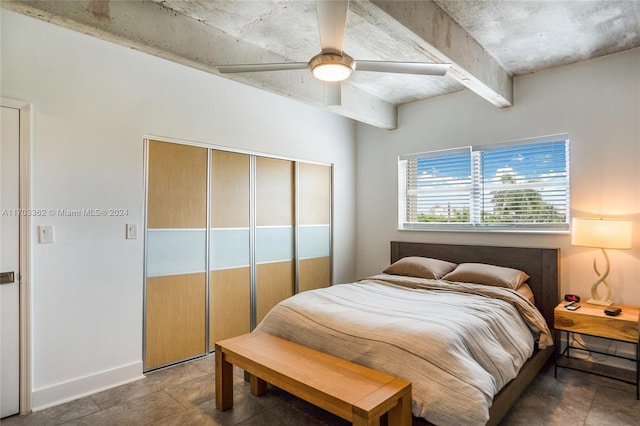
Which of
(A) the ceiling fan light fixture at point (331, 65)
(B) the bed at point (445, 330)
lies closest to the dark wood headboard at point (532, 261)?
(B) the bed at point (445, 330)

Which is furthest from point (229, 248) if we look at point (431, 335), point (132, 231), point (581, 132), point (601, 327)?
point (581, 132)

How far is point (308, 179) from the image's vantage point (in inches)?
172

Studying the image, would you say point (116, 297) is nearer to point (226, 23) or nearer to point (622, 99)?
point (226, 23)

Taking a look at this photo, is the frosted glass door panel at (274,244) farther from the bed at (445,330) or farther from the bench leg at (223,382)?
the bench leg at (223,382)

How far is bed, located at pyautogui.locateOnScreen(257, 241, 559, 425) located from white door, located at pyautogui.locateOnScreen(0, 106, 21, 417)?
161cm

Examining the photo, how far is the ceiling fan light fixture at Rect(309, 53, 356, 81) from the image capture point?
6.30ft

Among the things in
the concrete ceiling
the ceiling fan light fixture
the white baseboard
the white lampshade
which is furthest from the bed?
the concrete ceiling

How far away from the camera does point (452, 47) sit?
8.50ft

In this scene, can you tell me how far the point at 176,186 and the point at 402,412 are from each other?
8.20ft

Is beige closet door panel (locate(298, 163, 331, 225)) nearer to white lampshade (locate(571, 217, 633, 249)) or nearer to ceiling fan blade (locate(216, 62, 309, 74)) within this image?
ceiling fan blade (locate(216, 62, 309, 74))

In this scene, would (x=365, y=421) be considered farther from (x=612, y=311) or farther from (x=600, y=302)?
(x=600, y=302)

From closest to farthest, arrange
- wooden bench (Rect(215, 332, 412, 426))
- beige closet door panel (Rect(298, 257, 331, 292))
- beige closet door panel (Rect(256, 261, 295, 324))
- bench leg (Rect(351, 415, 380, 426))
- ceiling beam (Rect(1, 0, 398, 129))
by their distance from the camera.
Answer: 1. bench leg (Rect(351, 415, 380, 426))
2. wooden bench (Rect(215, 332, 412, 426))
3. ceiling beam (Rect(1, 0, 398, 129))
4. beige closet door panel (Rect(256, 261, 295, 324))
5. beige closet door panel (Rect(298, 257, 331, 292))

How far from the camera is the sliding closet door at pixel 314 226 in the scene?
4.28 metres

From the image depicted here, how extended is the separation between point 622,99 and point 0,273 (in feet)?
15.7
